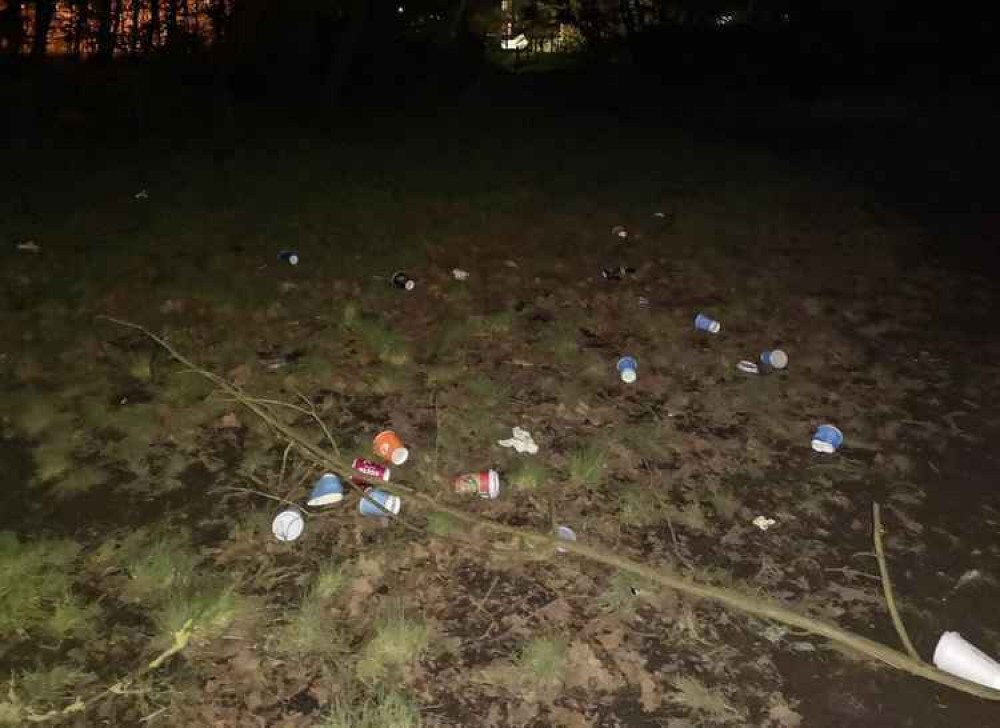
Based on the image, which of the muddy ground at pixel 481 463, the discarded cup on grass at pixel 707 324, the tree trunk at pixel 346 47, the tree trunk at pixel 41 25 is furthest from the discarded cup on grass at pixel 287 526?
the tree trunk at pixel 346 47

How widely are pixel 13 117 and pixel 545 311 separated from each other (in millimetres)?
8839

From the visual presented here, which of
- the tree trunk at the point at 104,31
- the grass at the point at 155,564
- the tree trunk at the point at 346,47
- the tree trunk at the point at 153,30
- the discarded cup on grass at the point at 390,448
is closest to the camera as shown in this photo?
the grass at the point at 155,564

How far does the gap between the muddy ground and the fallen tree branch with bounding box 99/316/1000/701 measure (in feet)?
0.15

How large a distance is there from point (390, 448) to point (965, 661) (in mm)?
2400

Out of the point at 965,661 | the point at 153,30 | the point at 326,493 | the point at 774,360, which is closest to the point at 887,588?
the point at 965,661

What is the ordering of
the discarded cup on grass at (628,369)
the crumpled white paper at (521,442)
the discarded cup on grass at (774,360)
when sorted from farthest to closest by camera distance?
the discarded cup on grass at (774,360), the discarded cup on grass at (628,369), the crumpled white paper at (521,442)

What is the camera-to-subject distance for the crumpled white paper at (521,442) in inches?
137

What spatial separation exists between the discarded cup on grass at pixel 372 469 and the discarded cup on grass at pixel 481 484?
1.09 ft

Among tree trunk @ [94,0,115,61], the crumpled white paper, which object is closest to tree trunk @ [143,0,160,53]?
tree trunk @ [94,0,115,61]

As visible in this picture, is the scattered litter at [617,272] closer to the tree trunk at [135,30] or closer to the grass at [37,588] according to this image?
the grass at [37,588]

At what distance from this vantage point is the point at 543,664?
7.54 feet

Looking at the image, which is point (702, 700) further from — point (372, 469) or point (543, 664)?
point (372, 469)

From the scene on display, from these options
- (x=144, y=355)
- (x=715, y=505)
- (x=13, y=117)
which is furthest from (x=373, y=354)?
(x=13, y=117)

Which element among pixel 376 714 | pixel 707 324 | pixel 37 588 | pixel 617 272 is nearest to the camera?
pixel 376 714
